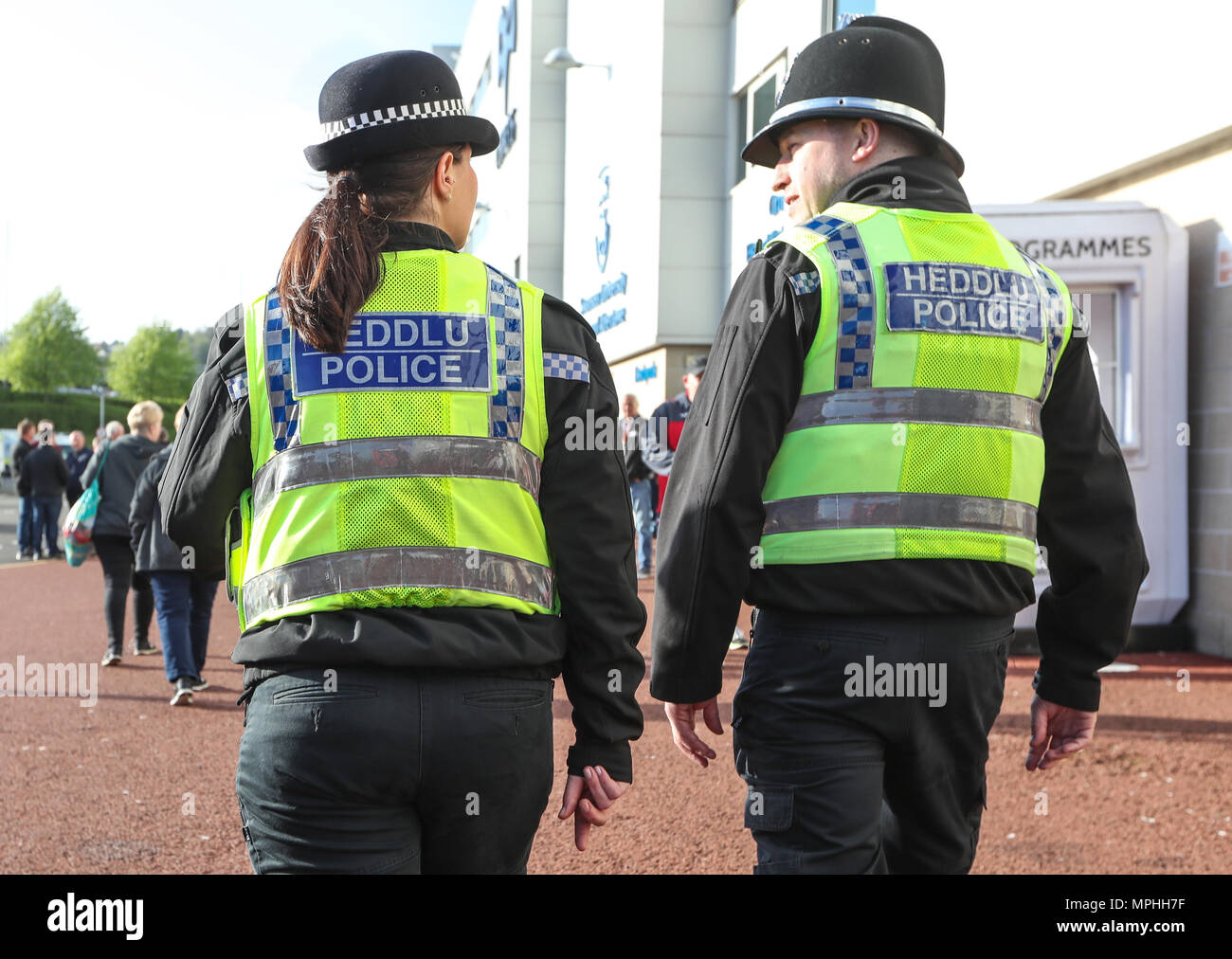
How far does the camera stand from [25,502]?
A: 57.6 feet

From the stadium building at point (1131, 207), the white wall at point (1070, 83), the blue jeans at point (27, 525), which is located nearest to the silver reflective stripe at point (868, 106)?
the stadium building at point (1131, 207)

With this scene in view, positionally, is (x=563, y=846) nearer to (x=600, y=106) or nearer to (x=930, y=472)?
(x=930, y=472)

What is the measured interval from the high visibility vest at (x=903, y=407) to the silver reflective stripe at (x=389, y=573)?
22.3 inches

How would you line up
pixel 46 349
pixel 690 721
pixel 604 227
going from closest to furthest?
pixel 690 721, pixel 604 227, pixel 46 349

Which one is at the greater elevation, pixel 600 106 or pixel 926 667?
pixel 600 106

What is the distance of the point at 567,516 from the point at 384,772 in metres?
0.52

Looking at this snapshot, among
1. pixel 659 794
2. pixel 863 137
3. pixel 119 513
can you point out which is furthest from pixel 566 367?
pixel 119 513

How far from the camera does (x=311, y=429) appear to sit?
1924 millimetres

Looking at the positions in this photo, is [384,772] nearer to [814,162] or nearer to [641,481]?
[814,162]

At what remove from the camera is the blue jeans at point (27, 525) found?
57.5ft

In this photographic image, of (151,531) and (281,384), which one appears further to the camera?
(151,531)

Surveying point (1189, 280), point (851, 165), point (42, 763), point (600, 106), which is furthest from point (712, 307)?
point (851, 165)

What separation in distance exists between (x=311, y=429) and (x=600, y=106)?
22549 mm

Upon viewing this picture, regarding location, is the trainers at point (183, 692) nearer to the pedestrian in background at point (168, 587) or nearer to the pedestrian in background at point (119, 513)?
the pedestrian in background at point (168, 587)
